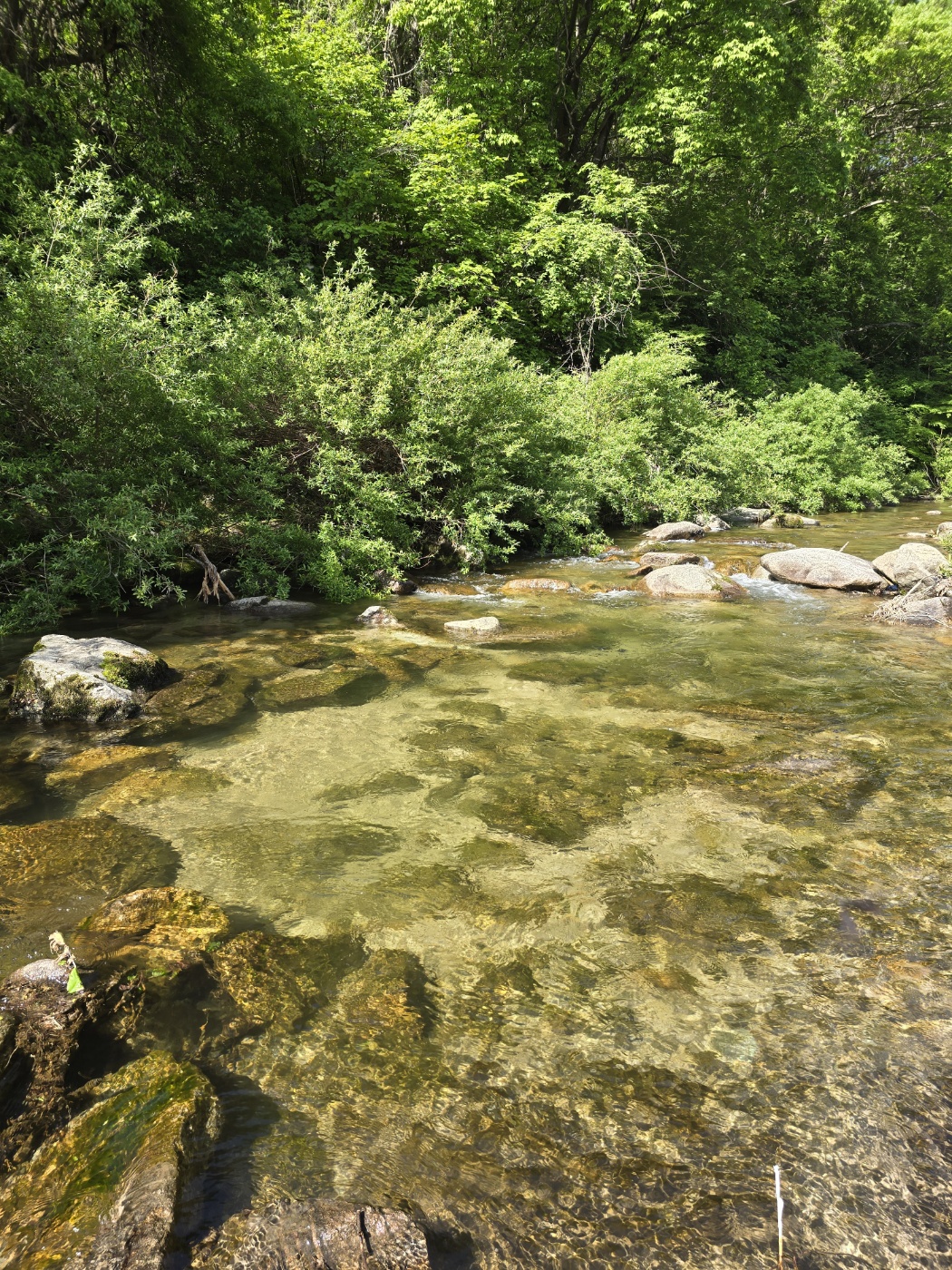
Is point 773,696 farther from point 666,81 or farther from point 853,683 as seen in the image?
point 666,81

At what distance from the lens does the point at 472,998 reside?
2.91m

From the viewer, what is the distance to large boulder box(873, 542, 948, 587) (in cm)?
1072

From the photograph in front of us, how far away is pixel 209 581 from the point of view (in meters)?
9.84

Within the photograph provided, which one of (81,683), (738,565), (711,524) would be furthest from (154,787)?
(711,524)

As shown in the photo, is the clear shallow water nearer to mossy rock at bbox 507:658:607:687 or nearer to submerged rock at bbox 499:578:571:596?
mossy rock at bbox 507:658:607:687

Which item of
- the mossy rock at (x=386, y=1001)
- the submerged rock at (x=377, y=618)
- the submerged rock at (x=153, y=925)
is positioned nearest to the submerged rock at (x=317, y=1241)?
the mossy rock at (x=386, y=1001)

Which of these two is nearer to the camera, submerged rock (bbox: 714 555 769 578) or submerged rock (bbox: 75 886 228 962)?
submerged rock (bbox: 75 886 228 962)

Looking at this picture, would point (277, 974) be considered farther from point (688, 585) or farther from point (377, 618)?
point (688, 585)

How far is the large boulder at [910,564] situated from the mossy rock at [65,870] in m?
10.7

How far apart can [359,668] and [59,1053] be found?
4723 mm

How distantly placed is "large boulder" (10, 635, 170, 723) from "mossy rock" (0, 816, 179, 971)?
68.2 inches

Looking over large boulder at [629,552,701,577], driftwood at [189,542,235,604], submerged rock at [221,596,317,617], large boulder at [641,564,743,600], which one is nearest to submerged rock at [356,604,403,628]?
submerged rock at [221,596,317,617]

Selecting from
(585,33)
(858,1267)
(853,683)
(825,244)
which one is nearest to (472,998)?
(858,1267)

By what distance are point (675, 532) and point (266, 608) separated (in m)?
9.57
